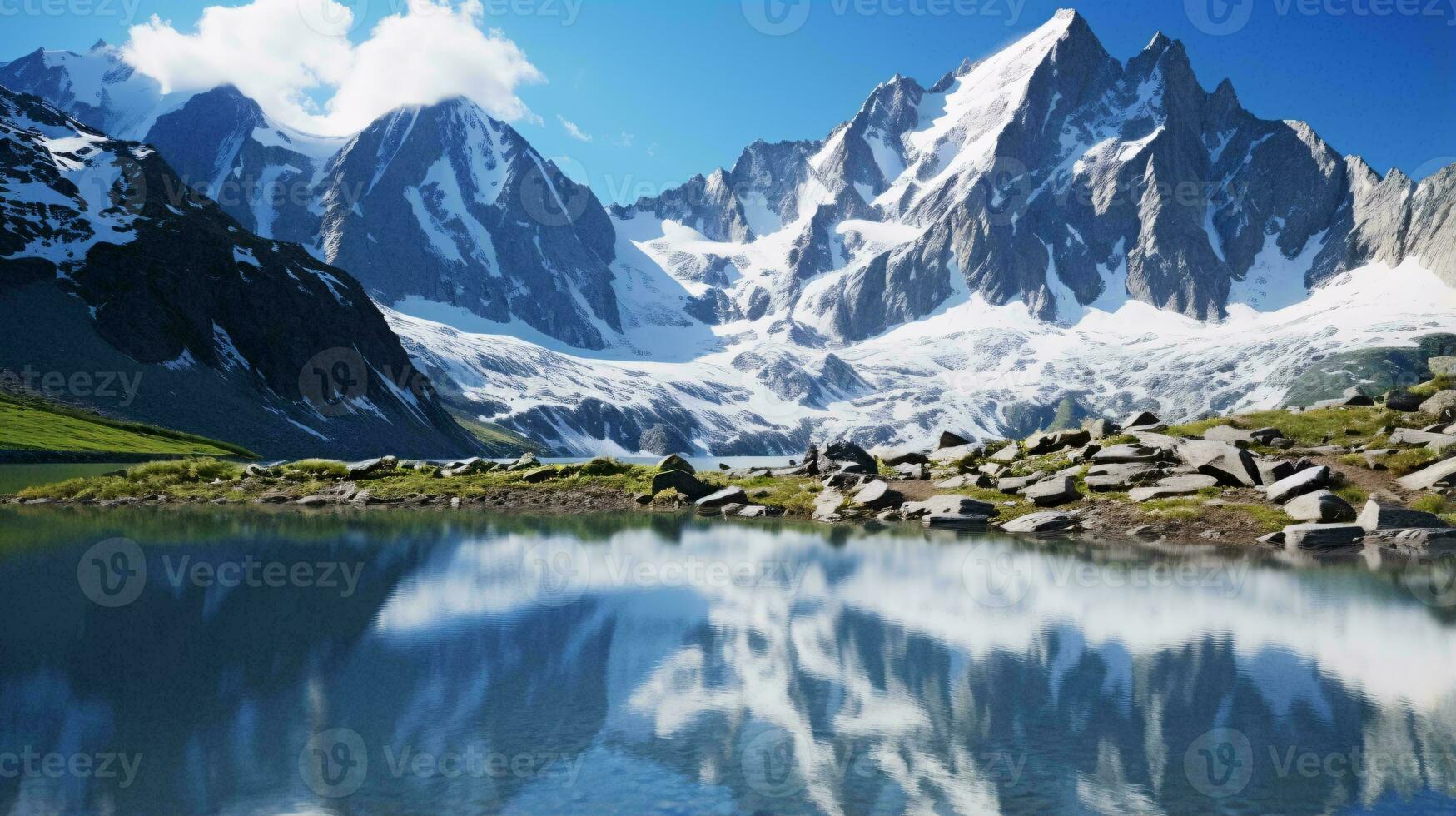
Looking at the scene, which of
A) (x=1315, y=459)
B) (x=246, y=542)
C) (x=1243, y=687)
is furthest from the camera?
(x=1315, y=459)

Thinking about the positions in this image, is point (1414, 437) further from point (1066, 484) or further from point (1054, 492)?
point (1054, 492)

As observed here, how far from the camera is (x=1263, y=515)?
41.4 m

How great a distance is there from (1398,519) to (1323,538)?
13.8 ft

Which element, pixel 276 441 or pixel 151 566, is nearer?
pixel 151 566

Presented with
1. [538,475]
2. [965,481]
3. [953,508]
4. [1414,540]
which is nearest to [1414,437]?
[1414,540]

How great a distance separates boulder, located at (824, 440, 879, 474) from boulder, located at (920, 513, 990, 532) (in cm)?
1686

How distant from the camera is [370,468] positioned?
6956cm

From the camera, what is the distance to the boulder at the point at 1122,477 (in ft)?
162

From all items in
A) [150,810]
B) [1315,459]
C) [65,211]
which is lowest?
[150,810]

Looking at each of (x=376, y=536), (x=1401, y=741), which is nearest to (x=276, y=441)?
(x=376, y=536)

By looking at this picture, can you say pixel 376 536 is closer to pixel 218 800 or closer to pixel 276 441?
pixel 218 800

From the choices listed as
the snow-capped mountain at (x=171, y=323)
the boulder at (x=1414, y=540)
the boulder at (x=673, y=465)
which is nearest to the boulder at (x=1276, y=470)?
the boulder at (x=1414, y=540)

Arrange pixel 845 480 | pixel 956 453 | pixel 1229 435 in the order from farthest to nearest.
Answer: pixel 956 453, pixel 845 480, pixel 1229 435

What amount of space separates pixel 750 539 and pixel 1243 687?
90.1 ft
